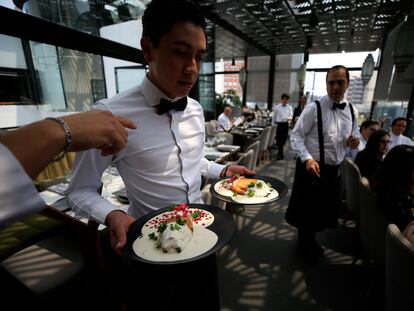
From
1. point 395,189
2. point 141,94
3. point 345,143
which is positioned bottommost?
point 395,189

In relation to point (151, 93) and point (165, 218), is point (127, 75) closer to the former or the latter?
point (151, 93)

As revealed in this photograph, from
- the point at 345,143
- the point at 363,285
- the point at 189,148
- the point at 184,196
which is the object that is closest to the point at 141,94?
the point at 189,148

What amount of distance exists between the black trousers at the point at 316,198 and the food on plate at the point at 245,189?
104cm

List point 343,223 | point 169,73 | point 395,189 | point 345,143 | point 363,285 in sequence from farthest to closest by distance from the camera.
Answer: point 343,223
point 345,143
point 363,285
point 395,189
point 169,73

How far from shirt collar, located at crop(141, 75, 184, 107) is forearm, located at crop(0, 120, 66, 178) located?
1.87ft

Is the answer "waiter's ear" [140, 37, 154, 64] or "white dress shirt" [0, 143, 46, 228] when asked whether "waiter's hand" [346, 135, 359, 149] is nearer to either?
"waiter's ear" [140, 37, 154, 64]

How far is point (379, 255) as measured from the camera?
1634 mm

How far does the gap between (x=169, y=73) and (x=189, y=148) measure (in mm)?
353

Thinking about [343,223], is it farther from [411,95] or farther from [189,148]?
[411,95]

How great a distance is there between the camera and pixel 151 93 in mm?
929

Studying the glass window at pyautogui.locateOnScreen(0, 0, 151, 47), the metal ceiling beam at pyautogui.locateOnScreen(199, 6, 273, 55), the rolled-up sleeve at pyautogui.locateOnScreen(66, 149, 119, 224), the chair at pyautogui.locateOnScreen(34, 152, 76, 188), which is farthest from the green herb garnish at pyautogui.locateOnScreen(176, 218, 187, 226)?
the metal ceiling beam at pyautogui.locateOnScreen(199, 6, 273, 55)

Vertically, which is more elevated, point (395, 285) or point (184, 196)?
point (184, 196)

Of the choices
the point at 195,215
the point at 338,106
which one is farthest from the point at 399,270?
the point at 338,106

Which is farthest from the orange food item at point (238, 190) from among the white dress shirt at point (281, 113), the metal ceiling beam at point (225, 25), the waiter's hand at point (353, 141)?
the white dress shirt at point (281, 113)
